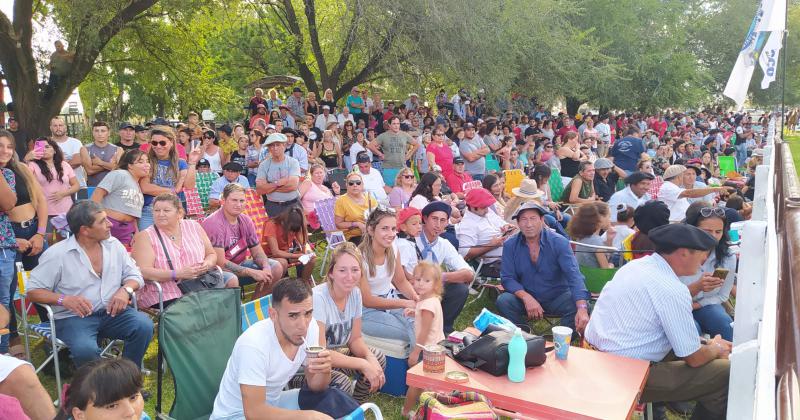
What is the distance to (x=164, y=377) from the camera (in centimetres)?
462

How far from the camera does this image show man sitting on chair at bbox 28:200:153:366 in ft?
13.2

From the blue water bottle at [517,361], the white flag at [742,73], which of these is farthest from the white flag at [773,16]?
the blue water bottle at [517,361]

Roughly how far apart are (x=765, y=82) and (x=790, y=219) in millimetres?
6571

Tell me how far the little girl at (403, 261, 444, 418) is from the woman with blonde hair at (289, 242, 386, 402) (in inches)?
9.9

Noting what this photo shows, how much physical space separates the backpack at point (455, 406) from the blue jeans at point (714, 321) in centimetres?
239

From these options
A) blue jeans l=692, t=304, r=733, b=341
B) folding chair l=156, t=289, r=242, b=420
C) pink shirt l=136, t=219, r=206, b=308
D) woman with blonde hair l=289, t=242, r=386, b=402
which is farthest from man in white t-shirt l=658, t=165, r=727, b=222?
folding chair l=156, t=289, r=242, b=420

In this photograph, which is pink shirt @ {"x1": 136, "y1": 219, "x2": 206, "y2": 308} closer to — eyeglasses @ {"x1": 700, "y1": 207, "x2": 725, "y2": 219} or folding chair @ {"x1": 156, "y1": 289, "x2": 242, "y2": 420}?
folding chair @ {"x1": 156, "y1": 289, "x2": 242, "y2": 420}

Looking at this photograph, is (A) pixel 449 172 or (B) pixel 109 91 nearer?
(A) pixel 449 172

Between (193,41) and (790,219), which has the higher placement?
(193,41)

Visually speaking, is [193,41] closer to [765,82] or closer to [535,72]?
[535,72]

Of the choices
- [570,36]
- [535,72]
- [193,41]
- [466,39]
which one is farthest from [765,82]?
[193,41]

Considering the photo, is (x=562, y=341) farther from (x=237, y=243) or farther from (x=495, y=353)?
Answer: (x=237, y=243)

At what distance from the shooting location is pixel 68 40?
13.1 metres

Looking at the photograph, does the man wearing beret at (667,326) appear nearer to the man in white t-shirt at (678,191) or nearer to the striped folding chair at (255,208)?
the striped folding chair at (255,208)
